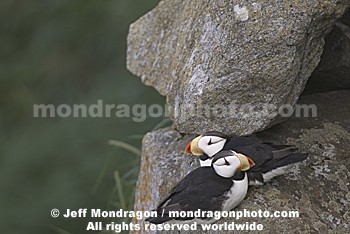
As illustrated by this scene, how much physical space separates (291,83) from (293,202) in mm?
238

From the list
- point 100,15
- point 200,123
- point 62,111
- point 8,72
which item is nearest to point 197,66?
point 200,123

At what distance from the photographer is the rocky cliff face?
1833 millimetres

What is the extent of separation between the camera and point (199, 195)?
1.82 meters

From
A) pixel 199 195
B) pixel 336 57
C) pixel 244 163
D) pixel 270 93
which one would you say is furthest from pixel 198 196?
pixel 336 57

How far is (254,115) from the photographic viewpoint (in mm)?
1898

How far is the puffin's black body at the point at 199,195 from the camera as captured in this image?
1.82 metres

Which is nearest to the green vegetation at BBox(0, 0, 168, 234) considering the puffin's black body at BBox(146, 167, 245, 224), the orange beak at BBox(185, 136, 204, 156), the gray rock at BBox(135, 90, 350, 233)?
the gray rock at BBox(135, 90, 350, 233)

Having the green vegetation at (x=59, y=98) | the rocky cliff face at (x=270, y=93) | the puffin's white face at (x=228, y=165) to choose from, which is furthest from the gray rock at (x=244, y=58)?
the green vegetation at (x=59, y=98)

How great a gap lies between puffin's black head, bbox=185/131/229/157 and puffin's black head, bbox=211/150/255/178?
0.05 metres

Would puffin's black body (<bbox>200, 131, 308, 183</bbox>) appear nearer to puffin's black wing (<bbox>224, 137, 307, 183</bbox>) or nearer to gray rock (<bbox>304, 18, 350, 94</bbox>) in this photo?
puffin's black wing (<bbox>224, 137, 307, 183</bbox>)

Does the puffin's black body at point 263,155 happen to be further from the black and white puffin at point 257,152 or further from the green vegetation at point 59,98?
the green vegetation at point 59,98

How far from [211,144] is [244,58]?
0.19 m

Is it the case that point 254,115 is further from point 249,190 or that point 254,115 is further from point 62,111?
point 62,111

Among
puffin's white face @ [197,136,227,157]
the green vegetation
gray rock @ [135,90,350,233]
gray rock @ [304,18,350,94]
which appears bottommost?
the green vegetation
